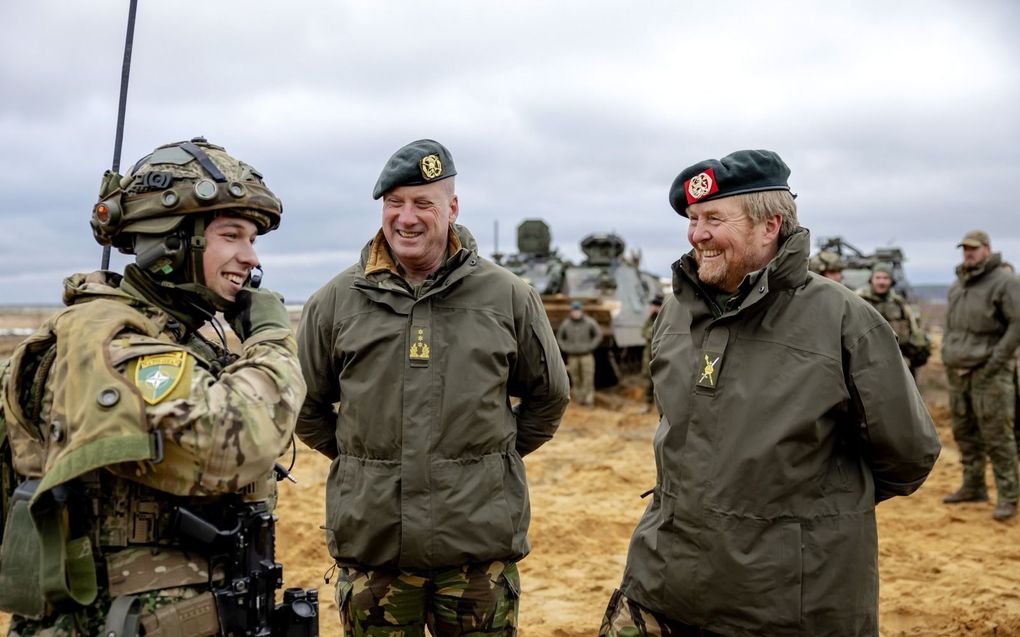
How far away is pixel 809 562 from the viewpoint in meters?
2.53

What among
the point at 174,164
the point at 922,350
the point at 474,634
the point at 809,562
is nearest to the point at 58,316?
the point at 174,164

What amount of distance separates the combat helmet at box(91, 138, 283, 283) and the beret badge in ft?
2.72

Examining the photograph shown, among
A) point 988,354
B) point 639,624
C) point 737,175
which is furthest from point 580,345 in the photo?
point 737,175

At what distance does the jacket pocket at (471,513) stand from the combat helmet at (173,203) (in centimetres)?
111

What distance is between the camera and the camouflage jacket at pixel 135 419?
192 centimetres

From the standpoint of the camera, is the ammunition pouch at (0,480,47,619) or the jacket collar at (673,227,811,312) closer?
the ammunition pouch at (0,480,47,619)

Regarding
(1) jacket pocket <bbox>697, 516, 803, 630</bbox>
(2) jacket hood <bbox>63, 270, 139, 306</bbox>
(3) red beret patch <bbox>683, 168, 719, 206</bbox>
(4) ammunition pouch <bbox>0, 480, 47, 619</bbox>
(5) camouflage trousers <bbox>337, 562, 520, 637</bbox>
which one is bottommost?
(5) camouflage trousers <bbox>337, 562, 520, 637</bbox>

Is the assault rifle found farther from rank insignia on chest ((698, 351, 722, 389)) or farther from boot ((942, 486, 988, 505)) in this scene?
boot ((942, 486, 988, 505))

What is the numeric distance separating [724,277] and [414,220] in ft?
3.46

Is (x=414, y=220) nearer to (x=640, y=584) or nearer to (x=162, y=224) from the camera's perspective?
(x=162, y=224)

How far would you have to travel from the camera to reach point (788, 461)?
256cm

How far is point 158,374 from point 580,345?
38.9 ft

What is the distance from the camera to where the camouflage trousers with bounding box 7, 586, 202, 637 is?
6.75 feet

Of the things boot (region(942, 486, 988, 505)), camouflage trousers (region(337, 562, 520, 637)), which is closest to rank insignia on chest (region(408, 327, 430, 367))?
camouflage trousers (region(337, 562, 520, 637))
